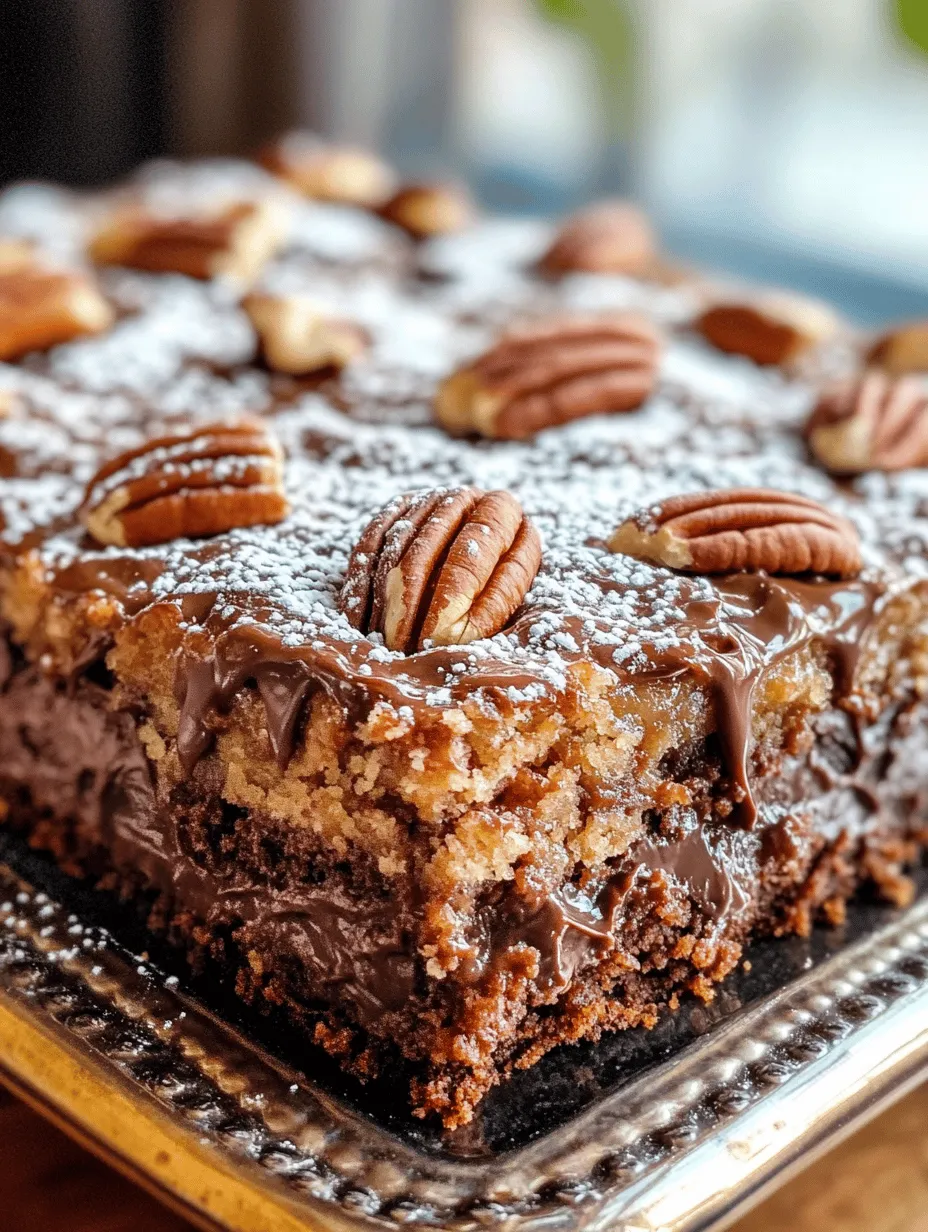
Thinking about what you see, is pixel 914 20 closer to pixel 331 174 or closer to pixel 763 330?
pixel 331 174

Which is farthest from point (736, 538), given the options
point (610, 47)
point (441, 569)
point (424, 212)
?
point (610, 47)

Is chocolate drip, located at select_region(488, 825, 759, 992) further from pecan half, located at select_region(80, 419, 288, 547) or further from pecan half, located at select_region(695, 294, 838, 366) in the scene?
pecan half, located at select_region(695, 294, 838, 366)

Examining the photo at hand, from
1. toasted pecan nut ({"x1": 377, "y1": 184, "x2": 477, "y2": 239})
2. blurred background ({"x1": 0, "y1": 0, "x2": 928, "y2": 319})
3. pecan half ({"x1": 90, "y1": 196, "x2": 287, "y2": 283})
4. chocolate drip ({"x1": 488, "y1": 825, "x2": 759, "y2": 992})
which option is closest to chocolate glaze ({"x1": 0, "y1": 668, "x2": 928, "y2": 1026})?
chocolate drip ({"x1": 488, "y1": 825, "x2": 759, "y2": 992})

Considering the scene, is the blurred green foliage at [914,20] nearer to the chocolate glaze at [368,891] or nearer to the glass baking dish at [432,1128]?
the chocolate glaze at [368,891]

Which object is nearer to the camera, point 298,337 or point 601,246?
point 298,337

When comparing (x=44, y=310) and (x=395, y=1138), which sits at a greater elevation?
(x=44, y=310)

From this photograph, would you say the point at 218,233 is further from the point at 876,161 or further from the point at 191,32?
the point at 876,161
